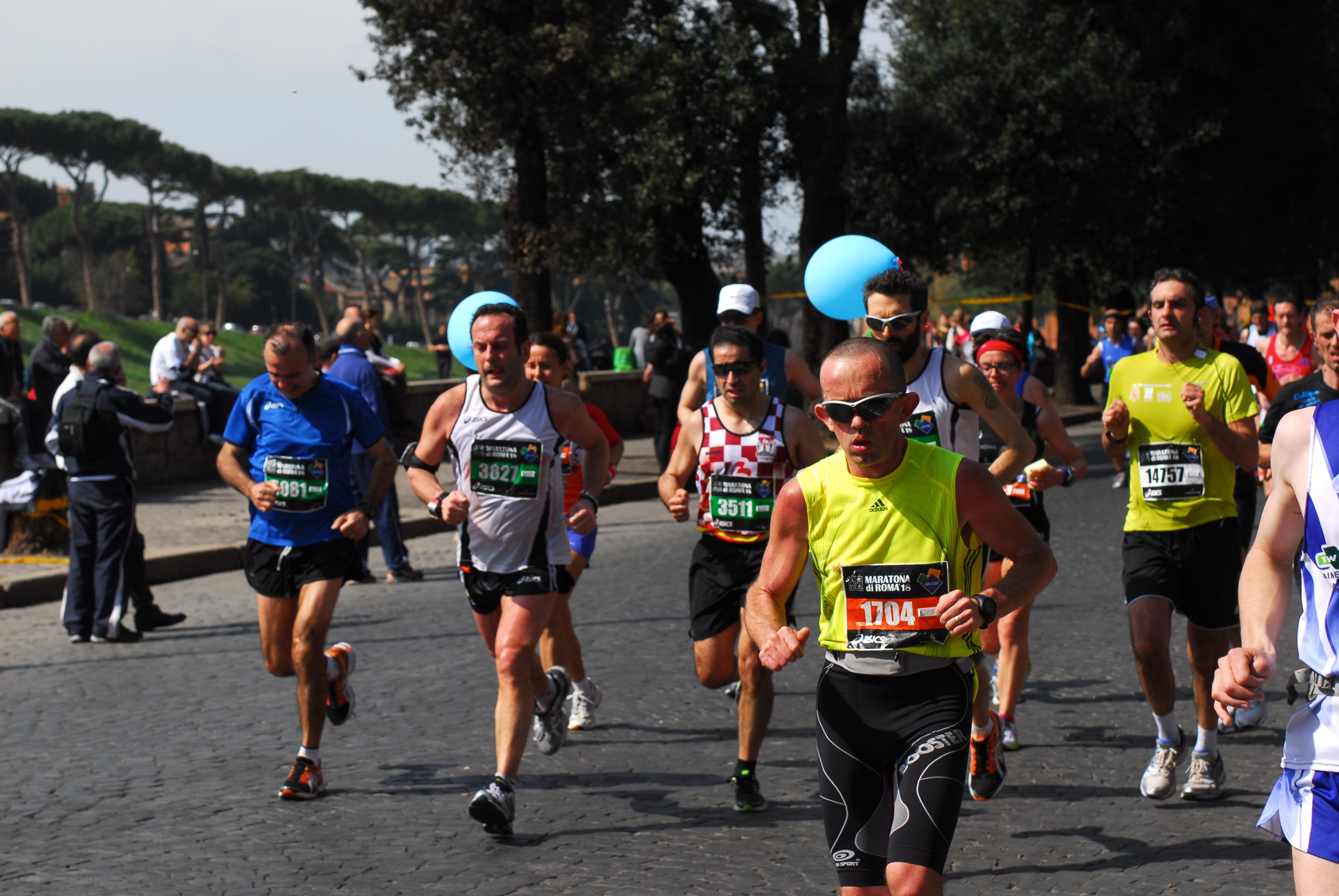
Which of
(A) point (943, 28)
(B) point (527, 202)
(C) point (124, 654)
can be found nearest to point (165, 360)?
(B) point (527, 202)

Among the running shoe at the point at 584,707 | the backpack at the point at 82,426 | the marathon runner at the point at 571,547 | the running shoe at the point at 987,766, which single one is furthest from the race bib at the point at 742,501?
the backpack at the point at 82,426

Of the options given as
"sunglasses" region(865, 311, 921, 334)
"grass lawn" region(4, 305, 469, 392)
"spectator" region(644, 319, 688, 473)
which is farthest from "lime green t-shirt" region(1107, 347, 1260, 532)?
"grass lawn" region(4, 305, 469, 392)

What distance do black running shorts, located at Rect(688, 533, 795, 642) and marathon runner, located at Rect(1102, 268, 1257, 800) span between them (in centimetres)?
128

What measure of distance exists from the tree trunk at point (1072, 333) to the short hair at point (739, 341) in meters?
23.9

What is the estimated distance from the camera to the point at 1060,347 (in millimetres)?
28734

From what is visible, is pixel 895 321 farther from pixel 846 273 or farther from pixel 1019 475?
pixel 1019 475

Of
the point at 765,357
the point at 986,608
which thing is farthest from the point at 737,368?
the point at 986,608

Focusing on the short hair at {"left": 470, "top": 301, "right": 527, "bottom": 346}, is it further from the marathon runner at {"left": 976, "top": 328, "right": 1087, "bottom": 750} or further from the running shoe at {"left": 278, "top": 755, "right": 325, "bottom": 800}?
the marathon runner at {"left": 976, "top": 328, "right": 1087, "bottom": 750}

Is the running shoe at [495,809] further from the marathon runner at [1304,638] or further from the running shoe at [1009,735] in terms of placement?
the marathon runner at [1304,638]

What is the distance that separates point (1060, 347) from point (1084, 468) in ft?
76.7

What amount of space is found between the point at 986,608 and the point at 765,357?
4047 millimetres

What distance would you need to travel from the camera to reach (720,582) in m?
5.59

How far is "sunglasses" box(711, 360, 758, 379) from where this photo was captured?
545 centimetres

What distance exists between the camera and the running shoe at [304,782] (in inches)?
209
